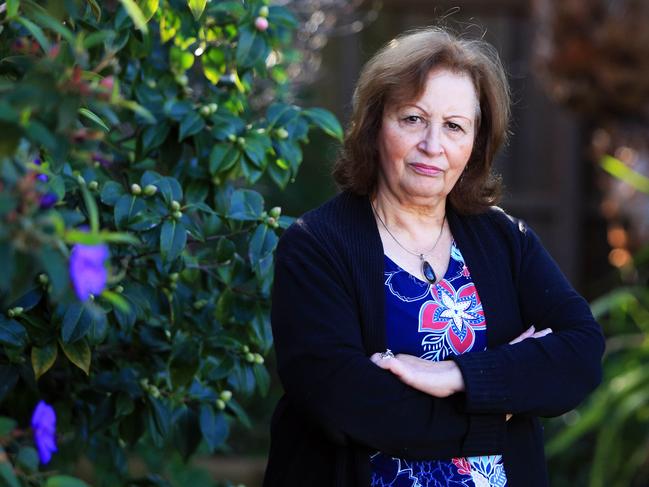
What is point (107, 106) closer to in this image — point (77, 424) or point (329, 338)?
point (329, 338)

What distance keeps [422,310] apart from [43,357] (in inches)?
32.8

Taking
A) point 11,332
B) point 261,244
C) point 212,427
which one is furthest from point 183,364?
point 11,332

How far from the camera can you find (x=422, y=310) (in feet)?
7.72

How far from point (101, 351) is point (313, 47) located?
1.91 metres

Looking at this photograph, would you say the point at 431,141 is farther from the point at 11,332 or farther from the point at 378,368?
the point at 11,332

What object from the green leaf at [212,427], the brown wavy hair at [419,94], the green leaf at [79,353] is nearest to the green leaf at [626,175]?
the brown wavy hair at [419,94]

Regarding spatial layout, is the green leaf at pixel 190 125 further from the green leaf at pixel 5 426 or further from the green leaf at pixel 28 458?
the green leaf at pixel 5 426

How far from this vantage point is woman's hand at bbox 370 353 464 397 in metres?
2.19

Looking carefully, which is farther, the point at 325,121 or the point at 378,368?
the point at 325,121

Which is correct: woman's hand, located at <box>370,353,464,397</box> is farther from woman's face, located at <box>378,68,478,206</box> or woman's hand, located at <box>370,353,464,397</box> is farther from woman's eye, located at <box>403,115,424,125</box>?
woman's eye, located at <box>403,115,424,125</box>

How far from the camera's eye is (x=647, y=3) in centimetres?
506

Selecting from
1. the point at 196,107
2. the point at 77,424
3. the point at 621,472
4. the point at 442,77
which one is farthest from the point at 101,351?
the point at 621,472

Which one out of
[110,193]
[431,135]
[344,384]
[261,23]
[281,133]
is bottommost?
[344,384]

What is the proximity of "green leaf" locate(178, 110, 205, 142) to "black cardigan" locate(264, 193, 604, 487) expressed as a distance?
0.36 meters
